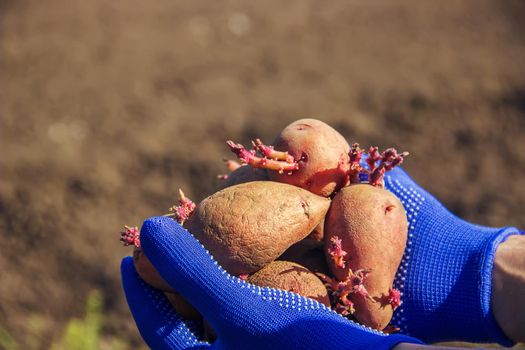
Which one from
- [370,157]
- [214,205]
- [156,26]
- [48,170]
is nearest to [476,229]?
[370,157]

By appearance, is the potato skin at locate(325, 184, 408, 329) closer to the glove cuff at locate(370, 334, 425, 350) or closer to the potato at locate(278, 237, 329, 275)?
the potato at locate(278, 237, 329, 275)

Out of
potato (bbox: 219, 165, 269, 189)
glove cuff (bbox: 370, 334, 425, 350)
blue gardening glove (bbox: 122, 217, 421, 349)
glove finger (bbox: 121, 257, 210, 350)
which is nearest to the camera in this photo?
glove cuff (bbox: 370, 334, 425, 350)

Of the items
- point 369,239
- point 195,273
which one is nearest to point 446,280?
point 369,239

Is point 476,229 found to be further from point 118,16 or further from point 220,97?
point 118,16

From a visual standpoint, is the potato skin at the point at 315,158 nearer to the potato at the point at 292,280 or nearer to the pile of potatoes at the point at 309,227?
the pile of potatoes at the point at 309,227

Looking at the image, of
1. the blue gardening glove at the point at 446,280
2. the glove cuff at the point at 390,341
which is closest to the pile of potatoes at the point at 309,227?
the blue gardening glove at the point at 446,280

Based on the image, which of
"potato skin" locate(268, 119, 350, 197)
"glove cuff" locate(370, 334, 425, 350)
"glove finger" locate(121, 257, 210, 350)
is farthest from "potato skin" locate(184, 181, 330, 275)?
"glove cuff" locate(370, 334, 425, 350)
